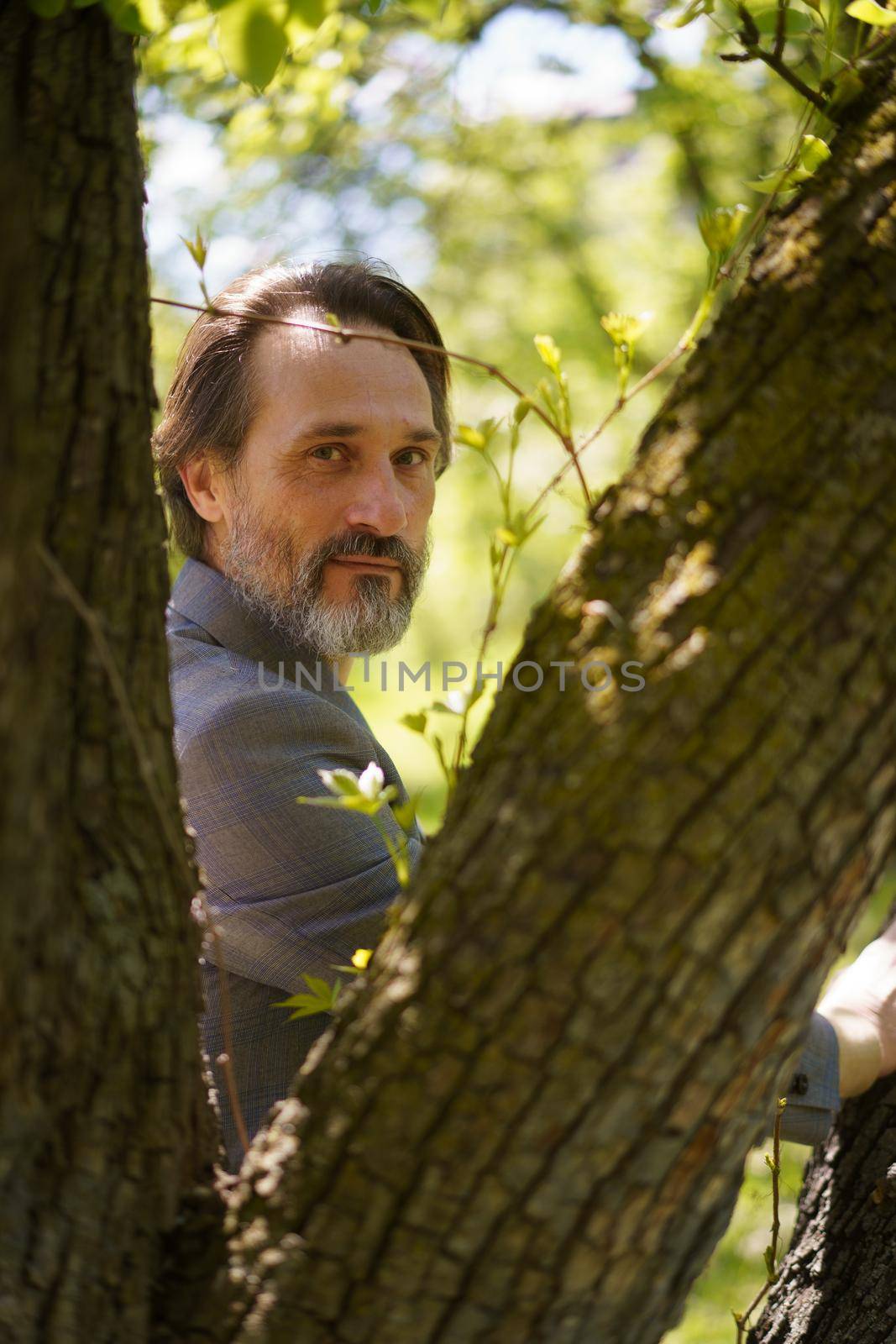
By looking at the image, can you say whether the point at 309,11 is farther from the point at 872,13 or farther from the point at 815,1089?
the point at 815,1089

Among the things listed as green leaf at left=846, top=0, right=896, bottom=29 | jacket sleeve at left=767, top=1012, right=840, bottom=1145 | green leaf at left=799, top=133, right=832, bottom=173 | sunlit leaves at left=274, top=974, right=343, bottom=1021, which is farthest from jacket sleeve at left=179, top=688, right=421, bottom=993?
green leaf at left=846, top=0, right=896, bottom=29

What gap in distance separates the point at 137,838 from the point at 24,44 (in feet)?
2.32

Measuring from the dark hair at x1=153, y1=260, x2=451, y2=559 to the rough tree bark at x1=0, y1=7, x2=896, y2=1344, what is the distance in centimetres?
142

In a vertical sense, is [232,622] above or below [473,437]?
above

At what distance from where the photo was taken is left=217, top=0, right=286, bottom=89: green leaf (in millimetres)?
1093

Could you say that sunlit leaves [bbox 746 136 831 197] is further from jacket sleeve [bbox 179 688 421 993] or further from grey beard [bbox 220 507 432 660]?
grey beard [bbox 220 507 432 660]

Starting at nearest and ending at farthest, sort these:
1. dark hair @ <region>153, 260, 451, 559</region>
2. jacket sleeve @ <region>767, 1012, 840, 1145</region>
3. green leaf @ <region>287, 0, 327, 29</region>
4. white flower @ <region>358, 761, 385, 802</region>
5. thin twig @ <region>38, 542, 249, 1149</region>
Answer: thin twig @ <region>38, 542, 249, 1149</region> → green leaf @ <region>287, 0, 327, 29</region> → white flower @ <region>358, 761, 385, 802</region> → jacket sleeve @ <region>767, 1012, 840, 1145</region> → dark hair @ <region>153, 260, 451, 559</region>

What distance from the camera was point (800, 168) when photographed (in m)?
1.24

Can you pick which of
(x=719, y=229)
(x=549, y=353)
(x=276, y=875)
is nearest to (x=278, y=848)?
(x=276, y=875)

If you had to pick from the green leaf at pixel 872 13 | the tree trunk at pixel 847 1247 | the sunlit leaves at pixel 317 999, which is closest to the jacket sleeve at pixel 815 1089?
the tree trunk at pixel 847 1247

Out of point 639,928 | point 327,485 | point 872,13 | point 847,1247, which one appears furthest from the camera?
point 327,485

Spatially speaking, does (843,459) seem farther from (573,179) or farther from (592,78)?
(573,179)

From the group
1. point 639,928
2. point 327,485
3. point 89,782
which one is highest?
point 327,485

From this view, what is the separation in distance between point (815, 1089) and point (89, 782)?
1.24 m
